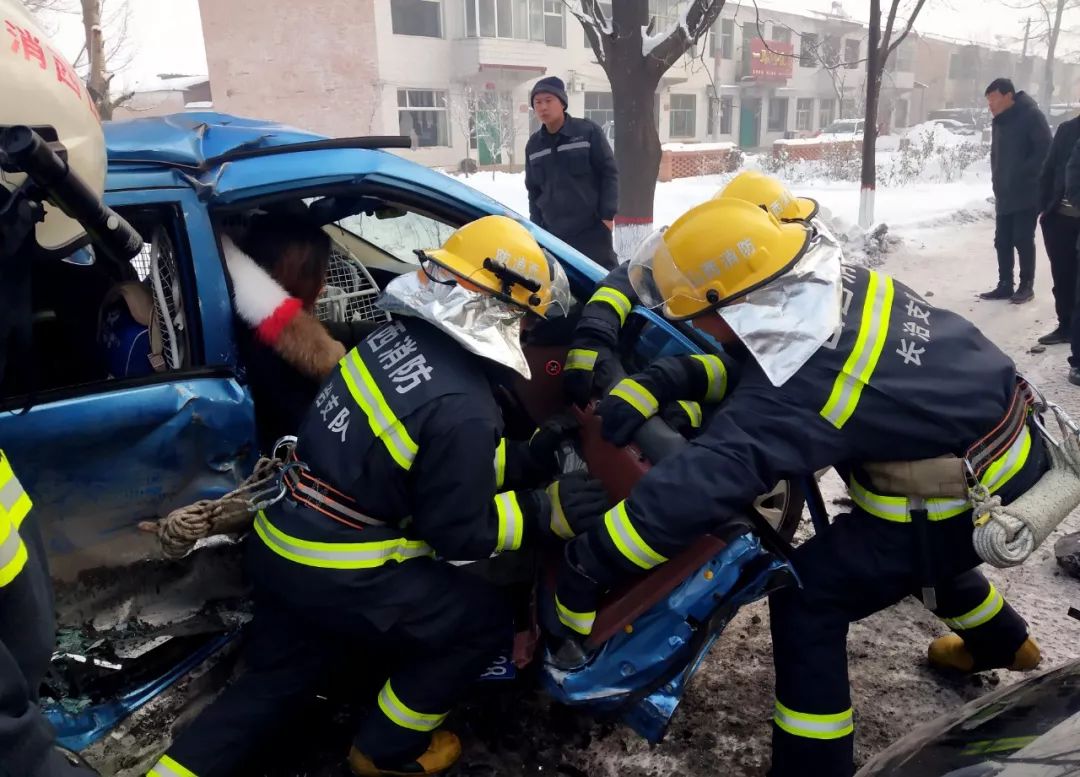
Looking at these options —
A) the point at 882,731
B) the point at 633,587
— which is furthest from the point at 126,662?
the point at 882,731

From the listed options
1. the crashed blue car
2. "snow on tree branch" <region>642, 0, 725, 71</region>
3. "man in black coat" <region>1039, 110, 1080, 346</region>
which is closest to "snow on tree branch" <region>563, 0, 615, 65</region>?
"snow on tree branch" <region>642, 0, 725, 71</region>

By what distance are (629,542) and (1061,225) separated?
201 inches

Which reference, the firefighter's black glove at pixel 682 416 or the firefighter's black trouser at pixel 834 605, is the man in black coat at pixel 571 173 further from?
the firefighter's black trouser at pixel 834 605

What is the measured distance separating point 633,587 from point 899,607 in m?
1.39

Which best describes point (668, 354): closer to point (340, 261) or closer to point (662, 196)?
point (340, 261)

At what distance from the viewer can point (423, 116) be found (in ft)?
73.7

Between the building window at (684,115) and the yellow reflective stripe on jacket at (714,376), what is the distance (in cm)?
3024

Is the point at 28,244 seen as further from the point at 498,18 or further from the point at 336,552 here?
the point at 498,18

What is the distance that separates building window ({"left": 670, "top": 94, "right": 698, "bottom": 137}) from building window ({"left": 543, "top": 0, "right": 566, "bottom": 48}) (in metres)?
6.99

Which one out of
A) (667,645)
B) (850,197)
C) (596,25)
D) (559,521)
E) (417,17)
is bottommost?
(667,645)

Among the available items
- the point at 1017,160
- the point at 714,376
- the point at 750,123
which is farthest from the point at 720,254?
the point at 750,123

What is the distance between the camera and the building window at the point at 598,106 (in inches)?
1041

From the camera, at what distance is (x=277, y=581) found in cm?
203

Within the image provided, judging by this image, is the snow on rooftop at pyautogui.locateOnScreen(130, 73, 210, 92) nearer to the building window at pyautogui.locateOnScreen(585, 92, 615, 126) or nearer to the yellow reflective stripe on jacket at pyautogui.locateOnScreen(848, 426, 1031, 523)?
the building window at pyautogui.locateOnScreen(585, 92, 615, 126)
